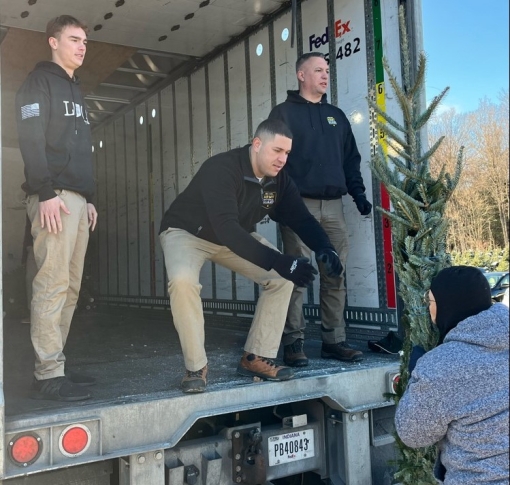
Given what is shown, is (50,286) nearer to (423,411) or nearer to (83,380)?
(83,380)

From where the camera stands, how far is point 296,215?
135 inches

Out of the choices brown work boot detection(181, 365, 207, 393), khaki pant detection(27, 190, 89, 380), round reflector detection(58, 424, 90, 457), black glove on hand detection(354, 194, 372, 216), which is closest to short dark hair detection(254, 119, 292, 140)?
black glove on hand detection(354, 194, 372, 216)

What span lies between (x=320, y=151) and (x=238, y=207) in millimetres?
809

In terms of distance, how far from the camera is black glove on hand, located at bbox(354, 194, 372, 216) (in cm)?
374

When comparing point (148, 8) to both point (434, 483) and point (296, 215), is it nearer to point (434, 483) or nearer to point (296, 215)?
point (296, 215)

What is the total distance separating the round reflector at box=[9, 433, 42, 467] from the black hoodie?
109 centimetres

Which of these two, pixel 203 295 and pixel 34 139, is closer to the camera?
pixel 34 139

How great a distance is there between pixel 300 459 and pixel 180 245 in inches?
47.8

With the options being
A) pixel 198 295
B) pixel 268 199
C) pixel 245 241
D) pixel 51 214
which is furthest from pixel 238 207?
pixel 51 214

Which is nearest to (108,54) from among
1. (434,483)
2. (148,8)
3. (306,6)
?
(148,8)

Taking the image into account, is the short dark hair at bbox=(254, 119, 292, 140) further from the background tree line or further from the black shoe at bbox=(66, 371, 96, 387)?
the black shoe at bbox=(66, 371, 96, 387)

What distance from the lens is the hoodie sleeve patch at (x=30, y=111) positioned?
9.02 ft

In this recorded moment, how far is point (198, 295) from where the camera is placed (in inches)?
113

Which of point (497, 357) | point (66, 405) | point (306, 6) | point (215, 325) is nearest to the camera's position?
point (497, 357)
